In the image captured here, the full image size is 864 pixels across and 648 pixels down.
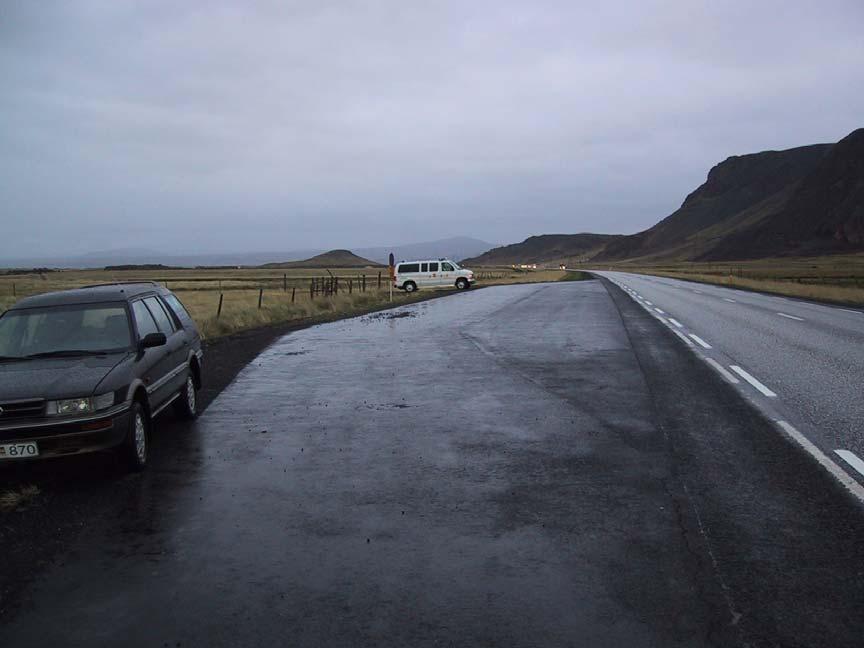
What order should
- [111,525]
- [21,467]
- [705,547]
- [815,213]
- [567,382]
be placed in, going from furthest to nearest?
[815,213] < [567,382] < [21,467] < [111,525] < [705,547]

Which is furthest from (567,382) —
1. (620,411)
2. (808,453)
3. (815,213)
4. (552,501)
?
(815,213)

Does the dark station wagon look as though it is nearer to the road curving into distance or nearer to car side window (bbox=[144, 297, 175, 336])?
car side window (bbox=[144, 297, 175, 336])

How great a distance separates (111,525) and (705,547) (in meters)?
4.05

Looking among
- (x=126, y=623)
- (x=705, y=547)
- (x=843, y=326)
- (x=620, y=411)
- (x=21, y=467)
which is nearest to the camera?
(x=126, y=623)

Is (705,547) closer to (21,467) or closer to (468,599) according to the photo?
(468,599)

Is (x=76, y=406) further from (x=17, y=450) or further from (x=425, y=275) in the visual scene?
(x=425, y=275)

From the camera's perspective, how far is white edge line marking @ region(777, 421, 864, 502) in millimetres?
5590

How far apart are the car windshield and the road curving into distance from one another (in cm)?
687

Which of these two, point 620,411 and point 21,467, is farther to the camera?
point 620,411

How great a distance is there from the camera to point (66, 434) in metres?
6.19

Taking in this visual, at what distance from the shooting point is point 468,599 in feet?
13.1

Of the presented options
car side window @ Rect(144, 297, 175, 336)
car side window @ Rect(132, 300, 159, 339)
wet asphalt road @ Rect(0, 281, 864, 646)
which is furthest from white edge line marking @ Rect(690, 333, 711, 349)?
car side window @ Rect(132, 300, 159, 339)

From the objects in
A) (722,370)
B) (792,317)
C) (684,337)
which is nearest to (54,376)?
(722,370)

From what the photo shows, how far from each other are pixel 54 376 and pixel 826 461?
6.75 meters
